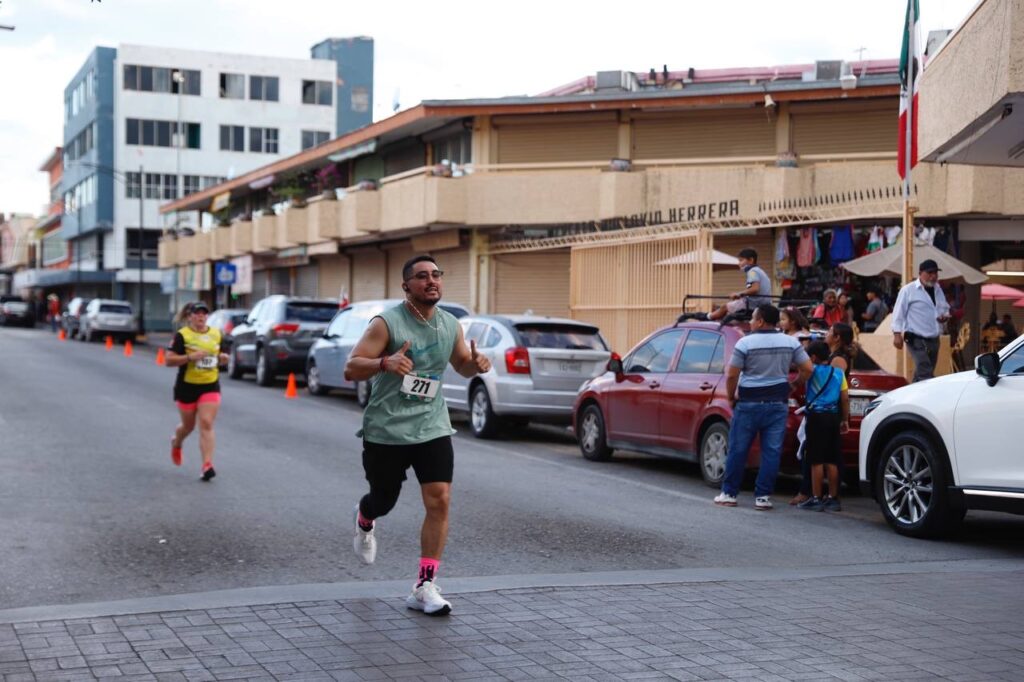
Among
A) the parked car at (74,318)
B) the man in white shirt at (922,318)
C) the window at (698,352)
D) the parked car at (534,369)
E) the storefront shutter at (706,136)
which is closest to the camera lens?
the window at (698,352)

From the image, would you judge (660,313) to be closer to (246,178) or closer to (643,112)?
A: (643,112)

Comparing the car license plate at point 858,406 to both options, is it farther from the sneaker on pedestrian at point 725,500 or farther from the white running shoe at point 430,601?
the white running shoe at point 430,601

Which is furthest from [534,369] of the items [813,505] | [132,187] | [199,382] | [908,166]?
[132,187]

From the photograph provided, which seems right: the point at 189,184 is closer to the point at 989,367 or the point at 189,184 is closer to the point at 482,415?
the point at 482,415

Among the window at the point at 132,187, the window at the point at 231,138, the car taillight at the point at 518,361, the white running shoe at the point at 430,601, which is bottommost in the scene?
the white running shoe at the point at 430,601

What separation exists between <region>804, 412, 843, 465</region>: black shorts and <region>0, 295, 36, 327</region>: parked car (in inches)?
2912

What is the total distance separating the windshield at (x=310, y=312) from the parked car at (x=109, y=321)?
2815 centimetres

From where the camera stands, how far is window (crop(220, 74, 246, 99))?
77.9 m

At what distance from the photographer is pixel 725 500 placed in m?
11.4

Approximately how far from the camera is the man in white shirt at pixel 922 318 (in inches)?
559

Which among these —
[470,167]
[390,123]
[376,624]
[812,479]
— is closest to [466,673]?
[376,624]

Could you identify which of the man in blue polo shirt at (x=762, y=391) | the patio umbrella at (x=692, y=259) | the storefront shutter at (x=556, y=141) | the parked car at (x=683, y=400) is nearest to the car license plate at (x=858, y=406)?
the parked car at (x=683, y=400)

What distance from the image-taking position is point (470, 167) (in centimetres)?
3023

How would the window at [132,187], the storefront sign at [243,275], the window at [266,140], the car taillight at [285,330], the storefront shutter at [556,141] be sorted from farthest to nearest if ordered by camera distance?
the window at [266,140], the window at [132,187], the storefront sign at [243,275], the storefront shutter at [556,141], the car taillight at [285,330]
